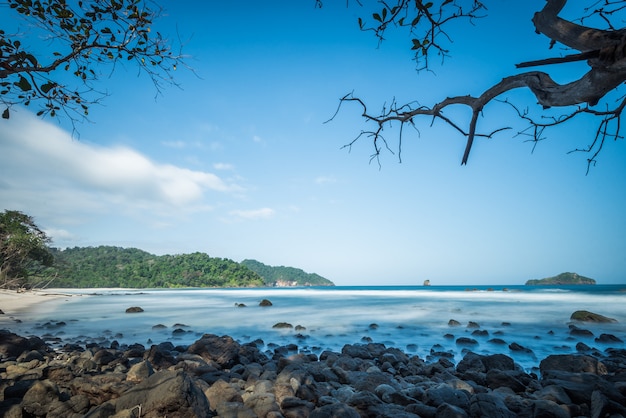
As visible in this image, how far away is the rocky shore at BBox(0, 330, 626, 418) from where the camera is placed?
9.08ft

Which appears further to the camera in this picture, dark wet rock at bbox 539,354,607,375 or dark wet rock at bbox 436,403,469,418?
dark wet rock at bbox 539,354,607,375

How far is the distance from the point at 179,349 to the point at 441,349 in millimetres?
6890

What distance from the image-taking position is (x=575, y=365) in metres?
5.18

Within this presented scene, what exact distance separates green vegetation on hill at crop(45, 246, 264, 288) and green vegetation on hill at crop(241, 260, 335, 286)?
159 ft

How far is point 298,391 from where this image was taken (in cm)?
369

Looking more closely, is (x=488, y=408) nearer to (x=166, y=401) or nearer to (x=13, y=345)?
(x=166, y=401)

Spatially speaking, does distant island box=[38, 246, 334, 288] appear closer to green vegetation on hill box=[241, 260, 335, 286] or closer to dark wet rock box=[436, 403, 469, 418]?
green vegetation on hill box=[241, 260, 335, 286]

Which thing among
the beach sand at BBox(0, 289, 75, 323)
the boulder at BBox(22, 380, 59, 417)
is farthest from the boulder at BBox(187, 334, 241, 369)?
the beach sand at BBox(0, 289, 75, 323)

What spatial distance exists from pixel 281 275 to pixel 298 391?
152 m

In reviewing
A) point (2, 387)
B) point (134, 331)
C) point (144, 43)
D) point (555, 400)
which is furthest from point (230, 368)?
point (134, 331)

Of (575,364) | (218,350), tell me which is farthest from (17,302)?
(575,364)

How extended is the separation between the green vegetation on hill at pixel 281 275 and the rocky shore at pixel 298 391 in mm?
138898

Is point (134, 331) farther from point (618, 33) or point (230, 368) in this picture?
point (618, 33)

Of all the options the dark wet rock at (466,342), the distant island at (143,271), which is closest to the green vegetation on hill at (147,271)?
the distant island at (143,271)
